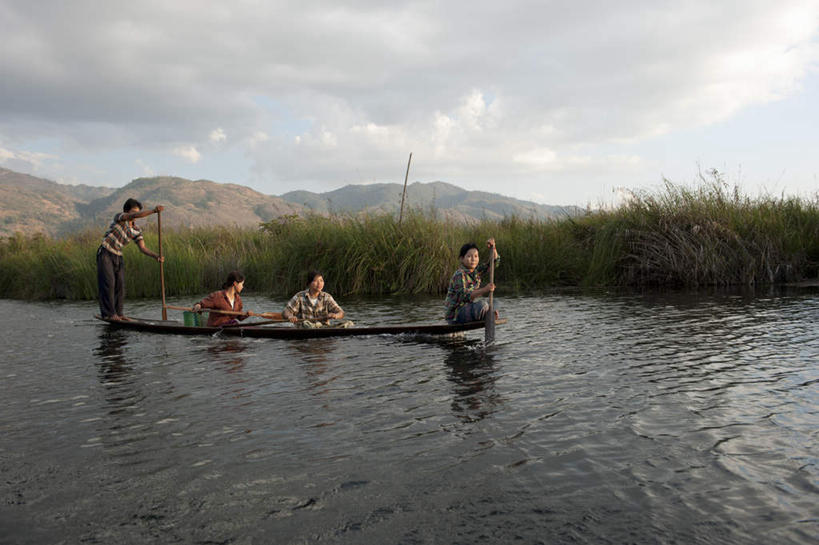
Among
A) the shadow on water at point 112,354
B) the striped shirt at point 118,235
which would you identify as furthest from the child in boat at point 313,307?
the striped shirt at point 118,235

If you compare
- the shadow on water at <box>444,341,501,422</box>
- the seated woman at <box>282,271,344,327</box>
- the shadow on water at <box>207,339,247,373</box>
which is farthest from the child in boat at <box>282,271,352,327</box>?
the shadow on water at <box>444,341,501,422</box>

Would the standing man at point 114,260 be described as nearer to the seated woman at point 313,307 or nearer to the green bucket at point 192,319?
the green bucket at point 192,319

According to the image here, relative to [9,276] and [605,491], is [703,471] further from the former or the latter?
[9,276]

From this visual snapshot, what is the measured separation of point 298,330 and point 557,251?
9.18 m

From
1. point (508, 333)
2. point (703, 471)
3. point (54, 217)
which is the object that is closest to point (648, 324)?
point (508, 333)

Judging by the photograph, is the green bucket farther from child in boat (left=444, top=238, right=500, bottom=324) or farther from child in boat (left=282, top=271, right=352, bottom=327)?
child in boat (left=444, top=238, right=500, bottom=324)

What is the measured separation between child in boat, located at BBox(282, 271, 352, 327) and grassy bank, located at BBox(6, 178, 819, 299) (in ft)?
18.0

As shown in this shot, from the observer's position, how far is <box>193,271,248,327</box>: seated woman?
30.3 ft

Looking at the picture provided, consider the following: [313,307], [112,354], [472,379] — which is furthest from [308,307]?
[472,379]

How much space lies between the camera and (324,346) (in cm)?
794

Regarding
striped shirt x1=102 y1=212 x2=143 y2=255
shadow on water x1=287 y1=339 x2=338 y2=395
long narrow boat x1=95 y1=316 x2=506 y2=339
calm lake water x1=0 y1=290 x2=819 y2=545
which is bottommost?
calm lake water x1=0 y1=290 x2=819 y2=545

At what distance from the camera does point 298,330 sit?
28.2 ft

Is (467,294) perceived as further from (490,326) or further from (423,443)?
(423,443)

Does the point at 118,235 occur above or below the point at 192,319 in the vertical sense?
above
